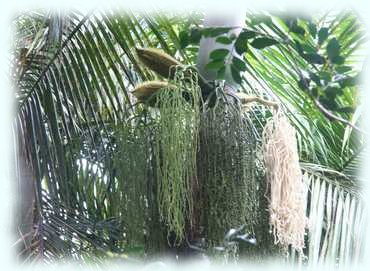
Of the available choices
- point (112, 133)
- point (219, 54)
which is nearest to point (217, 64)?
point (219, 54)

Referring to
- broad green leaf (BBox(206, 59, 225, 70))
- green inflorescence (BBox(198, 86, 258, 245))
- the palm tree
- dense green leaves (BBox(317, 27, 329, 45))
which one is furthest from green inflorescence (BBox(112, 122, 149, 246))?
dense green leaves (BBox(317, 27, 329, 45))

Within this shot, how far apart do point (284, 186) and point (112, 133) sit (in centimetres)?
76

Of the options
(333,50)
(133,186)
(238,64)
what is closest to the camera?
(333,50)

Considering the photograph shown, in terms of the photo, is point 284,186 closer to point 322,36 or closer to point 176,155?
point 176,155

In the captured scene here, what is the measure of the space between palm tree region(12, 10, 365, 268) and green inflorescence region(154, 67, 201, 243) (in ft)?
0.23

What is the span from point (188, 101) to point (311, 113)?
0.87 m

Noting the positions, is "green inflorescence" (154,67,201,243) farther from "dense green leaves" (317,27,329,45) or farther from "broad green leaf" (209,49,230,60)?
"dense green leaves" (317,27,329,45)

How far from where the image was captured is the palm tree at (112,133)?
1679 millimetres

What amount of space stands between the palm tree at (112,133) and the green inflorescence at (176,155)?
7 centimetres

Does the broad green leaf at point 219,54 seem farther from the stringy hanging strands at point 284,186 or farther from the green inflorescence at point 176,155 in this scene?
the stringy hanging strands at point 284,186

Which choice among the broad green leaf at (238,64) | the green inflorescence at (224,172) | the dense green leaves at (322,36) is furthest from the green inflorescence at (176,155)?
Answer: the dense green leaves at (322,36)

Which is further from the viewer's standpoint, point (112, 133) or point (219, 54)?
point (112, 133)

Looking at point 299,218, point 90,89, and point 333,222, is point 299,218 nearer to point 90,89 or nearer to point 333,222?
point 333,222

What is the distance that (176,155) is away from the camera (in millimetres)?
1475
